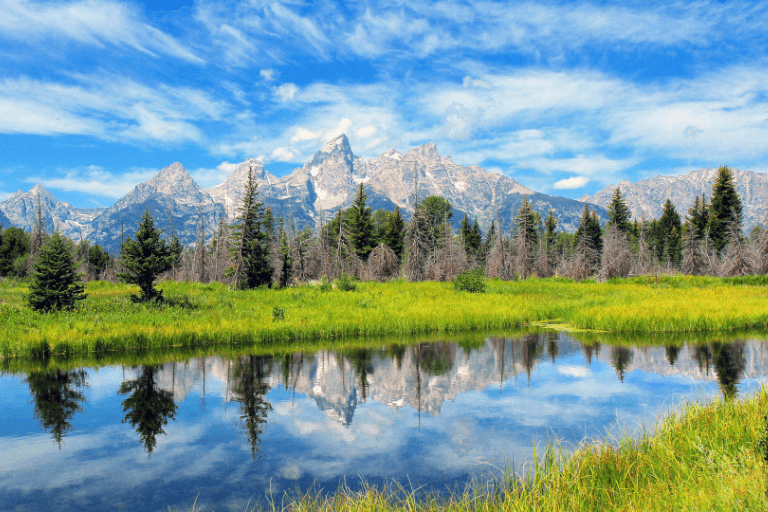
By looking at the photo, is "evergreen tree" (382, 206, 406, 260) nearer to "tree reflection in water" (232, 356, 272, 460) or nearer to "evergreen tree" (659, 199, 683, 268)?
"tree reflection in water" (232, 356, 272, 460)

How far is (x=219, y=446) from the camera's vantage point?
8.94m

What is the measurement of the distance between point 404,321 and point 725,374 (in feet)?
42.1

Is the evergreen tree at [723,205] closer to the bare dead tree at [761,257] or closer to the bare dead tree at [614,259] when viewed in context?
the bare dead tree at [614,259]

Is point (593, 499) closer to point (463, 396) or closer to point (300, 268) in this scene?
point (463, 396)

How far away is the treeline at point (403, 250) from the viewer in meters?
36.3

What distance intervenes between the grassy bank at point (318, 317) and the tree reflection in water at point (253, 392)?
4.10 m

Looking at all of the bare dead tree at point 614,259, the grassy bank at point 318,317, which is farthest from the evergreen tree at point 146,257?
the bare dead tree at point 614,259

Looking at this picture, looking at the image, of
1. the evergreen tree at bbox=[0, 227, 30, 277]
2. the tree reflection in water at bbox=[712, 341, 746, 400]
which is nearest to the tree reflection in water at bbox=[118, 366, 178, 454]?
the tree reflection in water at bbox=[712, 341, 746, 400]

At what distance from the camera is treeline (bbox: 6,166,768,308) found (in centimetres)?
3628

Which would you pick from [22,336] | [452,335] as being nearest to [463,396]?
[452,335]

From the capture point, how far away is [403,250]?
232 ft

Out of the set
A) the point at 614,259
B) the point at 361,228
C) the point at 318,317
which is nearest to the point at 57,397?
the point at 318,317

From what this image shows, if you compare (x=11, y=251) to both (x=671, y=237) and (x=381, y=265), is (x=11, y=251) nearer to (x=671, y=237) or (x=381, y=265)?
(x=381, y=265)

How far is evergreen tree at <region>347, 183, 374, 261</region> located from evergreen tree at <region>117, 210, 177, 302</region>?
3082 centimetres
